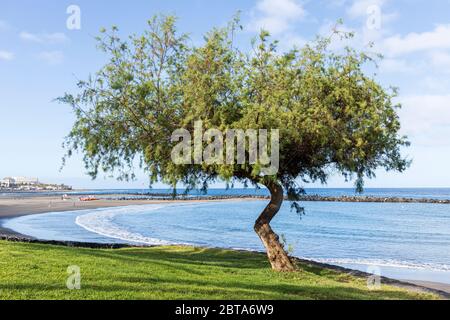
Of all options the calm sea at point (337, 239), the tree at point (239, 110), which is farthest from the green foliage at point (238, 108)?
the calm sea at point (337, 239)

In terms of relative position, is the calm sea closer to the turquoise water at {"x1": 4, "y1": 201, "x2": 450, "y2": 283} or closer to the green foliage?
the turquoise water at {"x1": 4, "y1": 201, "x2": 450, "y2": 283}

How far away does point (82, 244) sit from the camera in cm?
3131

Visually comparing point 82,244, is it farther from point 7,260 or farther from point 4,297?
point 4,297

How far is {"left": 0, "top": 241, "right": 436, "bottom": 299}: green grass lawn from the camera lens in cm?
1219

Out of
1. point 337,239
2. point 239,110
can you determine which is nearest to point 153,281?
point 239,110

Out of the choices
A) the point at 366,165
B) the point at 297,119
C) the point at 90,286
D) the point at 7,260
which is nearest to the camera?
the point at 90,286

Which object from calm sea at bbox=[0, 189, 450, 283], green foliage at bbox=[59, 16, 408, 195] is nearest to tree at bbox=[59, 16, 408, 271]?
green foliage at bbox=[59, 16, 408, 195]

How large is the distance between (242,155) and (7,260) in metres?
8.74

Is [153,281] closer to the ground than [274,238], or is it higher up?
closer to the ground

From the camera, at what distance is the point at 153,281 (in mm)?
14188

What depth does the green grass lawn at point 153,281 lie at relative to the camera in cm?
1219

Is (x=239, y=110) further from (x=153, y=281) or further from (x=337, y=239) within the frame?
(x=337, y=239)

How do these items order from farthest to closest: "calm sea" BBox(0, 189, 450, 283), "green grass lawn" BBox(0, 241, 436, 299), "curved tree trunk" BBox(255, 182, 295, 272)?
"calm sea" BBox(0, 189, 450, 283) < "curved tree trunk" BBox(255, 182, 295, 272) < "green grass lawn" BBox(0, 241, 436, 299)
